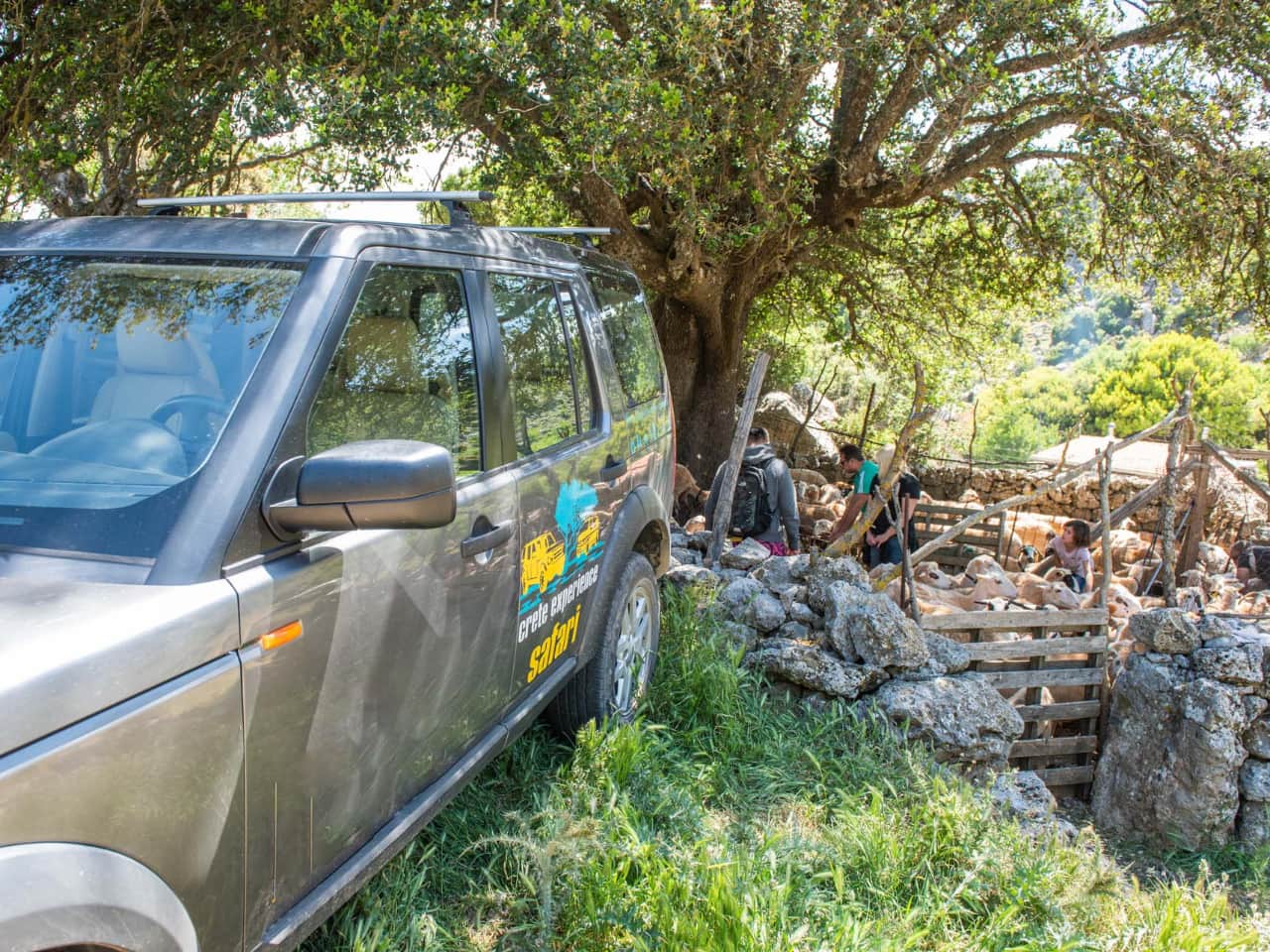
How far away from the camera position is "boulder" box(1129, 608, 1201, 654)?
6.72m

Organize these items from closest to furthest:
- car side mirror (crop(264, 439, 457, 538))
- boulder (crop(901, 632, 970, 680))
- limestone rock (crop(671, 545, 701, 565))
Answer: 1. car side mirror (crop(264, 439, 457, 538))
2. boulder (crop(901, 632, 970, 680))
3. limestone rock (crop(671, 545, 701, 565))

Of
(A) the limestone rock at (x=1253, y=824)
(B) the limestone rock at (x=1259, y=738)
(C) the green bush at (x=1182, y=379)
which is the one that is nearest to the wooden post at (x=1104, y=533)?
(B) the limestone rock at (x=1259, y=738)

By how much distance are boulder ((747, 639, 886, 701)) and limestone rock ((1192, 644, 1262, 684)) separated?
2.70 meters

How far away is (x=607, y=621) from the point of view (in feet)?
12.3

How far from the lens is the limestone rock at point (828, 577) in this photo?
5.92 meters

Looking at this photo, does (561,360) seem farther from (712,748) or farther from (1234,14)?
(1234,14)

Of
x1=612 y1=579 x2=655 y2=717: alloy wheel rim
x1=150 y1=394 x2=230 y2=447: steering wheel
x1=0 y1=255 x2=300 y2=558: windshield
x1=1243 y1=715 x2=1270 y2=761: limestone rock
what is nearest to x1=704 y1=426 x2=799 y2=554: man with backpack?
x1=1243 y1=715 x2=1270 y2=761: limestone rock

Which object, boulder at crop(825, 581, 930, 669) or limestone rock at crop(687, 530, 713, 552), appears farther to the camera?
limestone rock at crop(687, 530, 713, 552)

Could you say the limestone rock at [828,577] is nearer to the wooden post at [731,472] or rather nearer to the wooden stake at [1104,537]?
the wooden post at [731,472]

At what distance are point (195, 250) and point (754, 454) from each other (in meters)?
6.04

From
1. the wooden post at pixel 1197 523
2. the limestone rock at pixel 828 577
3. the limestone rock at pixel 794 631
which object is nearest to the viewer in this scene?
the limestone rock at pixel 794 631

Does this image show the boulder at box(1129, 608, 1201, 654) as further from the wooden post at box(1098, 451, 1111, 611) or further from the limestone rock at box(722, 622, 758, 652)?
the limestone rock at box(722, 622, 758, 652)

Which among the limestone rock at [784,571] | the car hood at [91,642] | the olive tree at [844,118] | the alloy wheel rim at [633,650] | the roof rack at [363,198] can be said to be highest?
the olive tree at [844,118]

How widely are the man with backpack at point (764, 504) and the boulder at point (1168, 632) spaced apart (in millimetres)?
2533
